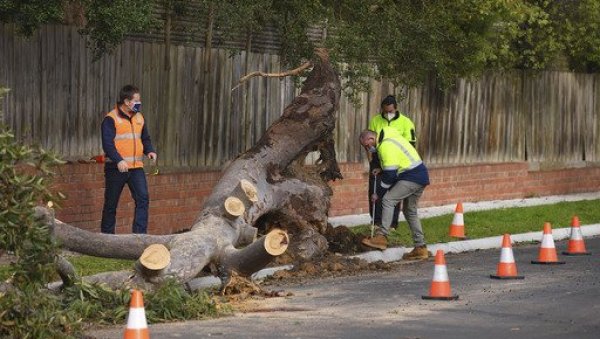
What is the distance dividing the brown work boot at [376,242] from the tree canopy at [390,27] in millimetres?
3125

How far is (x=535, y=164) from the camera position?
98.8 feet

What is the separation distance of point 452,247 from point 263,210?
3.62m

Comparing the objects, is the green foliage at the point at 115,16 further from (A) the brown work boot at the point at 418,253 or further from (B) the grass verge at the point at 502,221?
(B) the grass verge at the point at 502,221

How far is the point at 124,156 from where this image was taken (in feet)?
58.7

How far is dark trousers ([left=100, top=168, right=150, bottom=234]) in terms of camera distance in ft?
58.3

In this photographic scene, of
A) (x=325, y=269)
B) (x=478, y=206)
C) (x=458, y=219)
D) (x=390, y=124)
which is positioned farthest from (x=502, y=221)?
(x=325, y=269)

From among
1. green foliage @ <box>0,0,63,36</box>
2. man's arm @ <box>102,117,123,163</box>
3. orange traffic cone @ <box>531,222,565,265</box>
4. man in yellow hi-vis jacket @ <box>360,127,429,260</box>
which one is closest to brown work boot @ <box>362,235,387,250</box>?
man in yellow hi-vis jacket @ <box>360,127,429,260</box>

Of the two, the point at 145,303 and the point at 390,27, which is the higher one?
the point at 390,27

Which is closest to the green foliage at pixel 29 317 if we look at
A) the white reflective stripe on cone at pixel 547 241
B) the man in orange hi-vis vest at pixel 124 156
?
the man in orange hi-vis vest at pixel 124 156

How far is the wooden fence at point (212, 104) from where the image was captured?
18.3m

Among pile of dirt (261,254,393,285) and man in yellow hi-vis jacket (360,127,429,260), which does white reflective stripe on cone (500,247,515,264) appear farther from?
man in yellow hi-vis jacket (360,127,429,260)

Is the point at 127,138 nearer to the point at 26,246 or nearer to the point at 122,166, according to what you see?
the point at 122,166

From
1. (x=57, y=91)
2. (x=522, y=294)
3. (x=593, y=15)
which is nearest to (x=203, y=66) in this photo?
(x=57, y=91)

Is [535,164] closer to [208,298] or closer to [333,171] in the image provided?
[333,171]
